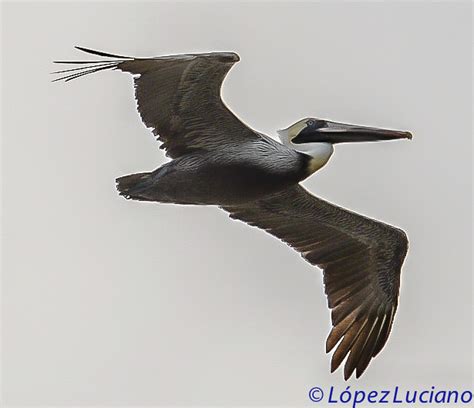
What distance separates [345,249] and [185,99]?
6.71ft

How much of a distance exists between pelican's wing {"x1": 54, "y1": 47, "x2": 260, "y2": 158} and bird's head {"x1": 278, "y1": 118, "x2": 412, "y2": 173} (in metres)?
0.43

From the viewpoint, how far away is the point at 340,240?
10078mm

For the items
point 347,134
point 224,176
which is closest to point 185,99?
point 224,176

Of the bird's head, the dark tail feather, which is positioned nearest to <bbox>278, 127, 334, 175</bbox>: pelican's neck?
the bird's head

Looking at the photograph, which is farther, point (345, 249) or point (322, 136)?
point (345, 249)

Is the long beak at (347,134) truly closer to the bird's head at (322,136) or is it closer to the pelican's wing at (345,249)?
the bird's head at (322,136)

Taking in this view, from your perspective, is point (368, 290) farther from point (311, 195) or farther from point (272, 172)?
point (272, 172)

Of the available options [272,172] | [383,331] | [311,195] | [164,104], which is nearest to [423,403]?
[383,331]

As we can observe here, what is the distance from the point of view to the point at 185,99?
29.3 feet

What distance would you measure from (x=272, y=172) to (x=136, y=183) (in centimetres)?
101

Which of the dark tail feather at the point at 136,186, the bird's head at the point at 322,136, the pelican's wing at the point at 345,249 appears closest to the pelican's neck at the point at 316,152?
the bird's head at the point at 322,136

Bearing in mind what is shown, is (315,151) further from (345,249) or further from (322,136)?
(345,249)

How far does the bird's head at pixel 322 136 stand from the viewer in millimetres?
9109

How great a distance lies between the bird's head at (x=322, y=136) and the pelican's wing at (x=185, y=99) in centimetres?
43
